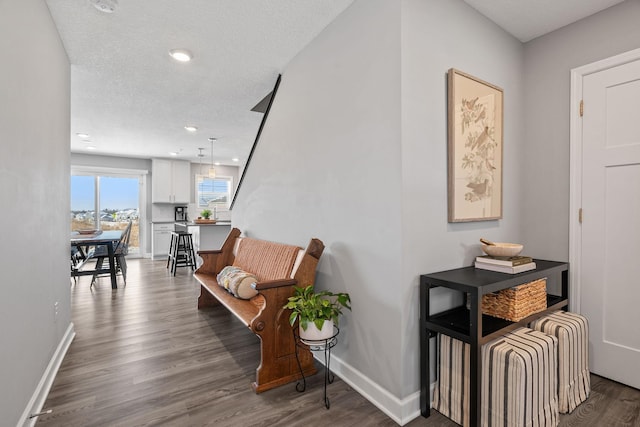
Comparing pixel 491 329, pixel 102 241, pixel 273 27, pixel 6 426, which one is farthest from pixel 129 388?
pixel 102 241

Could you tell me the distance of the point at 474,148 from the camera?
2.02 metres

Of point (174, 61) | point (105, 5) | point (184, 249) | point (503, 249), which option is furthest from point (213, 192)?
point (503, 249)

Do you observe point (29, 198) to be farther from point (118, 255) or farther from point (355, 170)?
point (118, 255)

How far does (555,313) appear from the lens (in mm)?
2027

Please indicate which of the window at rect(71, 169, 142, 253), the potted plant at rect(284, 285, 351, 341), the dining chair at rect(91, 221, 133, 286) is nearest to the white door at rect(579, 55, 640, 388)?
the potted plant at rect(284, 285, 351, 341)

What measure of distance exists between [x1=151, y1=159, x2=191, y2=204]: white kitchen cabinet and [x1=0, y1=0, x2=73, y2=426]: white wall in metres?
5.37

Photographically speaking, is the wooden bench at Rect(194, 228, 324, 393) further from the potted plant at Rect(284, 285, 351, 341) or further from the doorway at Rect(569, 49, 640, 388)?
the doorway at Rect(569, 49, 640, 388)

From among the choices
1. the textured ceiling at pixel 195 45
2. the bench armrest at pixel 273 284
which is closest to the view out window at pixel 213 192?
the textured ceiling at pixel 195 45

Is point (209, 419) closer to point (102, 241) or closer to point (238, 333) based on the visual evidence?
point (238, 333)

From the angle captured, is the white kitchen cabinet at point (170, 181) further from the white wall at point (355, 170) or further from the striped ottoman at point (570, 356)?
the striped ottoman at point (570, 356)

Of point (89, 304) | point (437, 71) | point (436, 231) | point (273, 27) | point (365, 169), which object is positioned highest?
point (273, 27)

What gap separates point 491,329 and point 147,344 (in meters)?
2.65

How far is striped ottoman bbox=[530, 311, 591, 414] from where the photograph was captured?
69.5 inches

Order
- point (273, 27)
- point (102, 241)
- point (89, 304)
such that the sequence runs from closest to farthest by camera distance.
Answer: point (273, 27), point (89, 304), point (102, 241)
